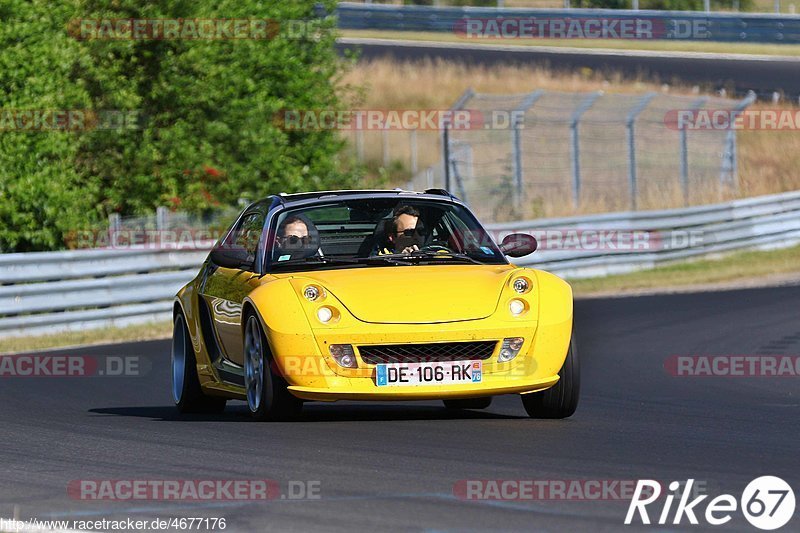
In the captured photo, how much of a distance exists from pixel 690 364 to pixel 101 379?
4988mm

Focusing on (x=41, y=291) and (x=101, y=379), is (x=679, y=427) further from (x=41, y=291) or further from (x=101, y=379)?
(x=41, y=291)

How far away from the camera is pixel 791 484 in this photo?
22.4 ft

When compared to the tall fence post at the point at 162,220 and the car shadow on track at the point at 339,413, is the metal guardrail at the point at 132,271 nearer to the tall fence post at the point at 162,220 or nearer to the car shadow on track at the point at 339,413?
the tall fence post at the point at 162,220

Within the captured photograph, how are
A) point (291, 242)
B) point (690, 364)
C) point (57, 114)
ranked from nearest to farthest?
point (291, 242) < point (690, 364) < point (57, 114)

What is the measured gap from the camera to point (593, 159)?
127 feet

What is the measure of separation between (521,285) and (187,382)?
2730 mm

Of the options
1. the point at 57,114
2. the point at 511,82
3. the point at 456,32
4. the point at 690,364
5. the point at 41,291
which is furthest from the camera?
the point at 456,32

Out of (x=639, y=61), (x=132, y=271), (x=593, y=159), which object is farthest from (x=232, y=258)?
(x=639, y=61)

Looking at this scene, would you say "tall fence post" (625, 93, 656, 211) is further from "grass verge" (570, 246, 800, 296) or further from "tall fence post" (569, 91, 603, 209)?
"grass verge" (570, 246, 800, 296)

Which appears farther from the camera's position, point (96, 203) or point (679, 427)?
point (96, 203)

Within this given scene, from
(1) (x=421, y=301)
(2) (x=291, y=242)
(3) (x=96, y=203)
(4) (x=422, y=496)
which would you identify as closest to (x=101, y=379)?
(2) (x=291, y=242)

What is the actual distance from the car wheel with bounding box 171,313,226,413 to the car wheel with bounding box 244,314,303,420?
1.25 m

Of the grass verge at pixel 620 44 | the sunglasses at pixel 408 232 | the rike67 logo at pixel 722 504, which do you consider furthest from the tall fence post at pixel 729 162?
the rike67 logo at pixel 722 504

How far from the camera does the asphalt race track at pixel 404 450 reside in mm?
6477
